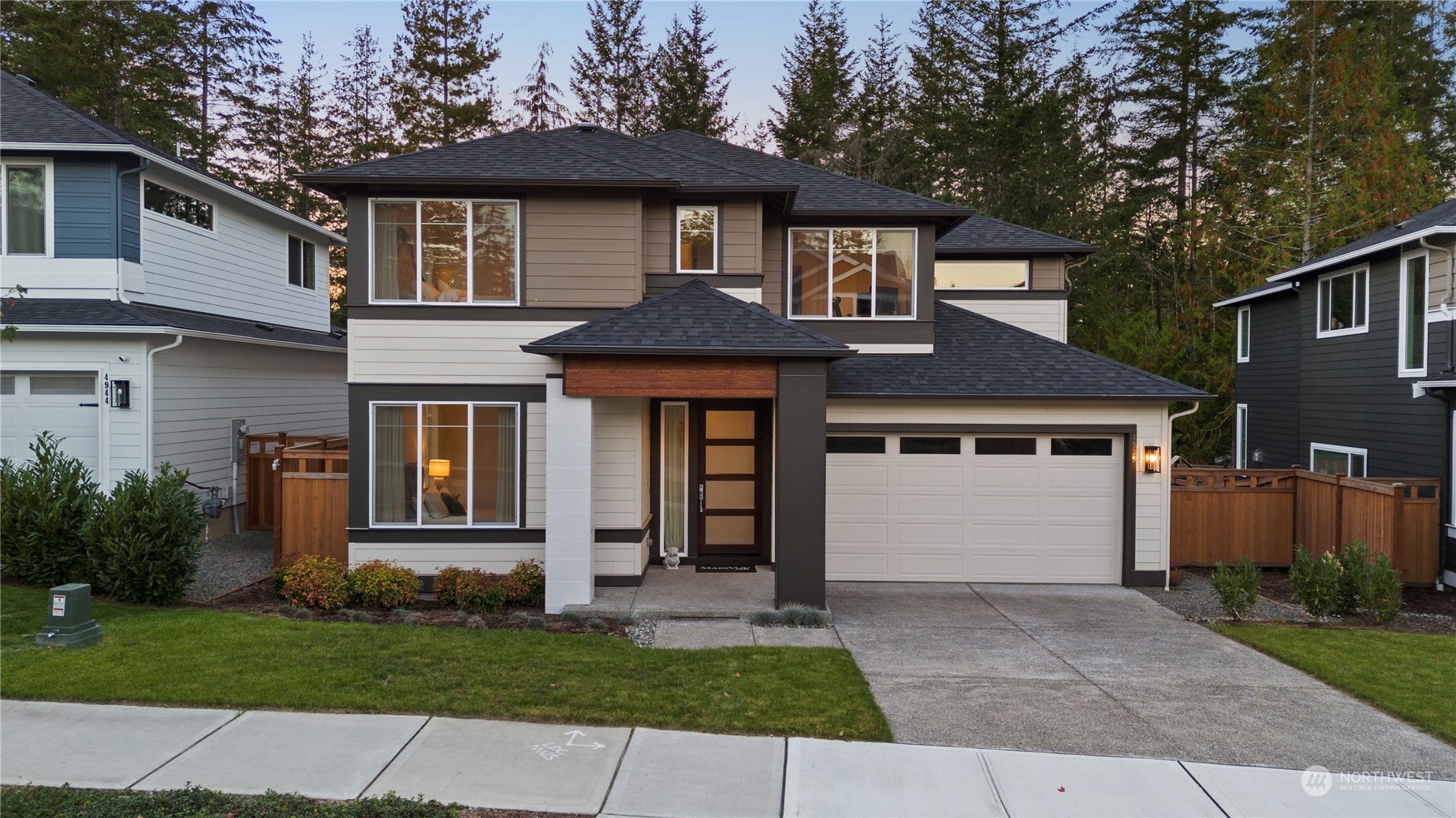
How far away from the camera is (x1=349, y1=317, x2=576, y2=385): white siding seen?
31.6 ft

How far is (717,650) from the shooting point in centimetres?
720

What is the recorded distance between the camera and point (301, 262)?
55.9 feet

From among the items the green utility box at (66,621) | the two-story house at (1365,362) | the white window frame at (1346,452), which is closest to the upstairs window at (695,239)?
the green utility box at (66,621)

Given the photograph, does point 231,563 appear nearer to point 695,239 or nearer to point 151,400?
point 151,400

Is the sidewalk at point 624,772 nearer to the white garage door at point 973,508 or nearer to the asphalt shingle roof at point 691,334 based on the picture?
the asphalt shingle roof at point 691,334

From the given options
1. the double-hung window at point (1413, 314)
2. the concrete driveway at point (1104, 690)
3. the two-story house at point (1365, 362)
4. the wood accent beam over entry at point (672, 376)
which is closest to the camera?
the concrete driveway at point (1104, 690)

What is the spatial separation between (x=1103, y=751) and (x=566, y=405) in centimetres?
605

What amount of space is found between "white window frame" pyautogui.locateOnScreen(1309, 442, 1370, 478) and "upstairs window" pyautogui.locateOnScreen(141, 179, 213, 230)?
19256mm

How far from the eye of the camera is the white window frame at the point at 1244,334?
1792cm

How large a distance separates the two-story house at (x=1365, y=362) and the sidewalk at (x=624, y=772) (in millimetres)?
8944

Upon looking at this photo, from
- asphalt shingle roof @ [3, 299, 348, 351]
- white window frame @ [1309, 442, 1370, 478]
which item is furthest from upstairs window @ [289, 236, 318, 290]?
white window frame @ [1309, 442, 1370, 478]

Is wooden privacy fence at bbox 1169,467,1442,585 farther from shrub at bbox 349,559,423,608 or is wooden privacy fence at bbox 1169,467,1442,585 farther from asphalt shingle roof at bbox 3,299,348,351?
asphalt shingle roof at bbox 3,299,348,351

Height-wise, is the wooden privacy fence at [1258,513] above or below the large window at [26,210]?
below

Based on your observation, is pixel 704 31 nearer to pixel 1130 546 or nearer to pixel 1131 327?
pixel 1131 327
